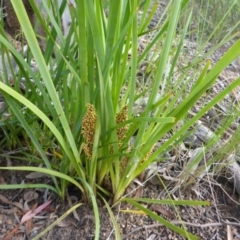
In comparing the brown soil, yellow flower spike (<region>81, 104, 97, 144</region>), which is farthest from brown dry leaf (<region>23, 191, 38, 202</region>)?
yellow flower spike (<region>81, 104, 97, 144</region>)

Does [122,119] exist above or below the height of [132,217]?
above

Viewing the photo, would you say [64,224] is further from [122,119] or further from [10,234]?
[122,119]

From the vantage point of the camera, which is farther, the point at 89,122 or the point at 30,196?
the point at 30,196

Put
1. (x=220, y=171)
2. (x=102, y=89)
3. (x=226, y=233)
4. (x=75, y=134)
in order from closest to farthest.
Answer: (x=102, y=89), (x=75, y=134), (x=226, y=233), (x=220, y=171)

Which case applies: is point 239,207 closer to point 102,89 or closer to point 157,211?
point 157,211

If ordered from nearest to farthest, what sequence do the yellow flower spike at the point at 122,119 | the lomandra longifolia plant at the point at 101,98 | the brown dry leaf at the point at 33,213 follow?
the lomandra longifolia plant at the point at 101,98 → the yellow flower spike at the point at 122,119 → the brown dry leaf at the point at 33,213

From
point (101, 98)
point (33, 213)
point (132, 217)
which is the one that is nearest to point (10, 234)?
point (33, 213)

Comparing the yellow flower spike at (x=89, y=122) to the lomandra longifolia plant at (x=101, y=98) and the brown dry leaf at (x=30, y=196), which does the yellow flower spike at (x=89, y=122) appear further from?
the brown dry leaf at (x=30, y=196)

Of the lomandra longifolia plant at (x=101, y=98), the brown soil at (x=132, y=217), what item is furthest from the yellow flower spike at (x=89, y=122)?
the brown soil at (x=132, y=217)

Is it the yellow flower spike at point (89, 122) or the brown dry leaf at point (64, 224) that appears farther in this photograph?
the brown dry leaf at point (64, 224)

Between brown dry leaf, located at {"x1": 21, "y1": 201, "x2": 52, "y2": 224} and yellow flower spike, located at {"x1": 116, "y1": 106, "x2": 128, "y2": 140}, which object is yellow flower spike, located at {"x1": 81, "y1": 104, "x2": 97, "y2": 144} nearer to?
yellow flower spike, located at {"x1": 116, "y1": 106, "x2": 128, "y2": 140}

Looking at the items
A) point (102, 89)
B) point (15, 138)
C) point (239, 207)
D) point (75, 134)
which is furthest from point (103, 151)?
point (239, 207)
